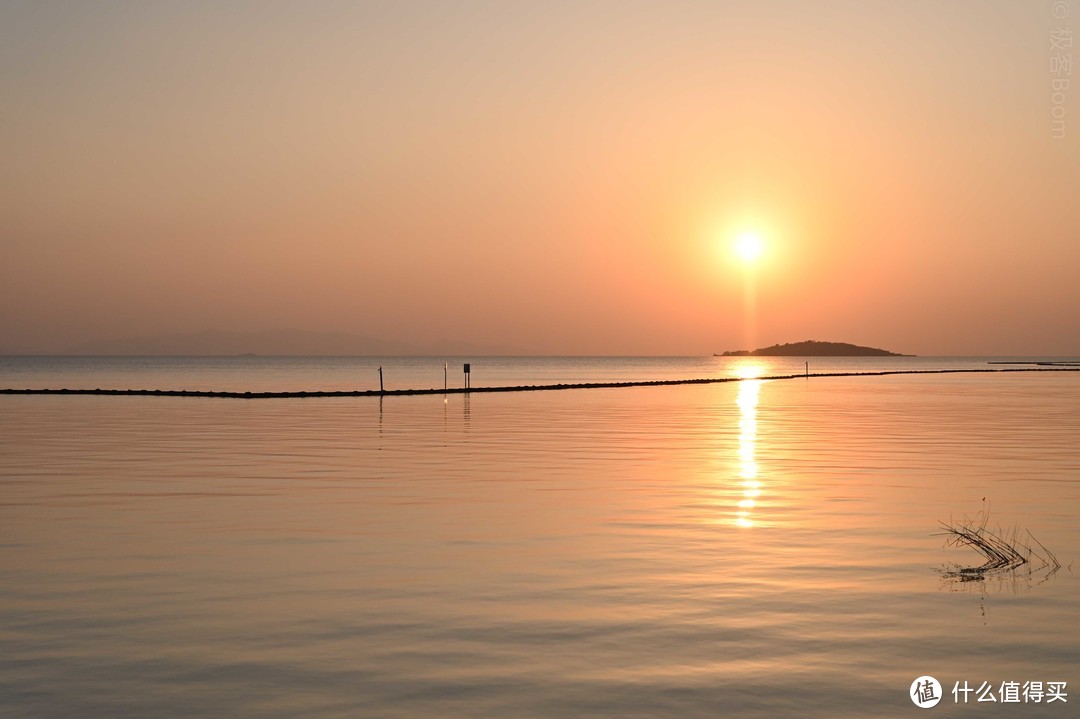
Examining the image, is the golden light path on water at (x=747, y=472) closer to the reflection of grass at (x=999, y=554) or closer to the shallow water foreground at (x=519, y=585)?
the shallow water foreground at (x=519, y=585)

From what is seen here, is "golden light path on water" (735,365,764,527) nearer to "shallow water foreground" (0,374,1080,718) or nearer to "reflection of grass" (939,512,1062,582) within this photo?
"shallow water foreground" (0,374,1080,718)

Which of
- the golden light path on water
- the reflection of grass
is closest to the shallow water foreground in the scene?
the golden light path on water

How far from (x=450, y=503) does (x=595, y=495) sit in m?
2.74

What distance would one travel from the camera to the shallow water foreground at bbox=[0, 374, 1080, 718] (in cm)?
852

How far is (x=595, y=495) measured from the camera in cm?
2019

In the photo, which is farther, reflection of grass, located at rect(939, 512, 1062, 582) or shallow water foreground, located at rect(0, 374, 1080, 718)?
reflection of grass, located at rect(939, 512, 1062, 582)

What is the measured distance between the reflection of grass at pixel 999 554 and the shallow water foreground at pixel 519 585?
0.27 metres

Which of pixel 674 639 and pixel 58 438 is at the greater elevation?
pixel 58 438

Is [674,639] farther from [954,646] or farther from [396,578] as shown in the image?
[396,578]

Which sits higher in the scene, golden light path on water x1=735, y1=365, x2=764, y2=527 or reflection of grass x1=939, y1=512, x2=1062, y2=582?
golden light path on water x1=735, y1=365, x2=764, y2=527

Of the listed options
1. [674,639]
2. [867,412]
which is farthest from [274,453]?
[867,412]

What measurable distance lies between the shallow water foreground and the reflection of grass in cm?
27

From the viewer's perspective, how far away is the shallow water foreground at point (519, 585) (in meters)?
8.52

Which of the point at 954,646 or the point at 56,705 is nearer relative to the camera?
the point at 56,705
